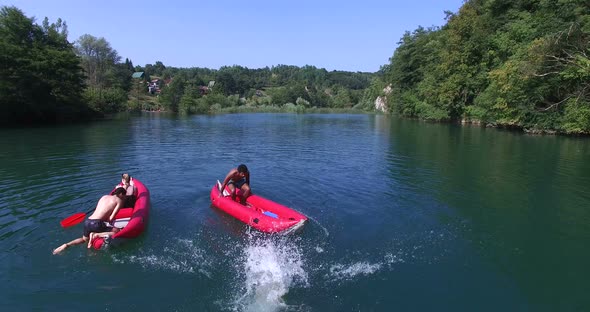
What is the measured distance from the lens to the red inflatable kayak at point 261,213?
9375 mm

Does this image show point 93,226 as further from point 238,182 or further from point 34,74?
point 34,74

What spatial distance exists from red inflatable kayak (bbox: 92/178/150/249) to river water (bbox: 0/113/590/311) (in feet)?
0.89

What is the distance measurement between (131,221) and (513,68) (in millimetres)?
35485

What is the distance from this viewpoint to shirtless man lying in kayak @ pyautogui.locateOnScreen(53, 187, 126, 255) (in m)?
8.55

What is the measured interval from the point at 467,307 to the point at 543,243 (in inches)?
165

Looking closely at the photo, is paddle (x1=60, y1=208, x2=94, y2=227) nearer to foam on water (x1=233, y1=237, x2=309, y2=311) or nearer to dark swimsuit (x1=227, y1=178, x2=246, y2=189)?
dark swimsuit (x1=227, y1=178, x2=246, y2=189)

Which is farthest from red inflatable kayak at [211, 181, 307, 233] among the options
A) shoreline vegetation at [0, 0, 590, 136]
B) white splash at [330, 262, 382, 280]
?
shoreline vegetation at [0, 0, 590, 136]

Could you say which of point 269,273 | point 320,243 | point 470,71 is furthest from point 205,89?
point 269,273

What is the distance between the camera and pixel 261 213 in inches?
404

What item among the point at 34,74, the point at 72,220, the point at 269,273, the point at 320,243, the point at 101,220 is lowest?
the point at 269,273

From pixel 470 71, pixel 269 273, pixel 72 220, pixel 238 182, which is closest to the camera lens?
pixel 269 273

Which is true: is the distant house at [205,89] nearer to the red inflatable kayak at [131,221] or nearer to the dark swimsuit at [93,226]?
the red inflatable kayak at [131,221]

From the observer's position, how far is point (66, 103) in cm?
4528

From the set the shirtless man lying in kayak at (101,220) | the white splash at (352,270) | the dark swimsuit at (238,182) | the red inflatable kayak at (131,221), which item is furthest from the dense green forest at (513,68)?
the shirtless man lying in kayak at (101,220)
